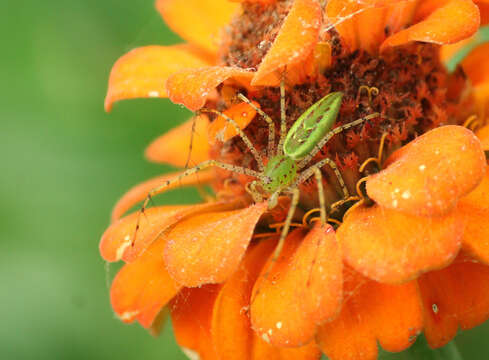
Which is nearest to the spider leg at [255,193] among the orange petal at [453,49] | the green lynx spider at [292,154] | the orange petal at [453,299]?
→ the green lynx spider at [292,154]

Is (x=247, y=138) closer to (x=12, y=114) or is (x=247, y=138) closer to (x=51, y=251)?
(x=51, y=251)

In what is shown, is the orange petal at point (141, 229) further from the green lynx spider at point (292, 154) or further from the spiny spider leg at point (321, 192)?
the spiny spider leg at point (321, 192)

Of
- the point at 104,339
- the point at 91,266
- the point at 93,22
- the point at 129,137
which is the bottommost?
the point at 104,339

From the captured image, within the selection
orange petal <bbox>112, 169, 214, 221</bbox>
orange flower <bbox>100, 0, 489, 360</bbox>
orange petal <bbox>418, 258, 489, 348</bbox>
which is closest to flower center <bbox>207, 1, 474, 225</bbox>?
orange flower <bbox>100, 0, 489, 360</bbox>

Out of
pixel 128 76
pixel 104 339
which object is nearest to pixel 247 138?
pixel 128 76

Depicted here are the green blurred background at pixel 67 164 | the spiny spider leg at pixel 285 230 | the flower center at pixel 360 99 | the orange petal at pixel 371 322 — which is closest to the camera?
the orange petal at pixel 371 322

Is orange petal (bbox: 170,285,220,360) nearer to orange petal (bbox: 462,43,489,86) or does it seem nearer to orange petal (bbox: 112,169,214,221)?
orange petal (bbox: 112,169,214,221)
